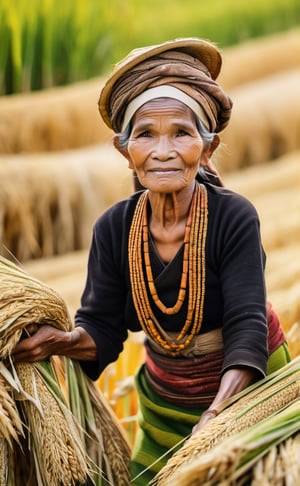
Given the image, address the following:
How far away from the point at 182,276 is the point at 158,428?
0.46m

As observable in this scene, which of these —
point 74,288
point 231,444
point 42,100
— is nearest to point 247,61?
point 42,100

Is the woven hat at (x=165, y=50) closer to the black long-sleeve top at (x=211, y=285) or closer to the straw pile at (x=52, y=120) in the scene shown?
the black long-sleeve top at (x=211, y=285)

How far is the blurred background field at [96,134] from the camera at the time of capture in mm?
5223

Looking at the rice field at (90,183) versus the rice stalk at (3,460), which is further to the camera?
the rice field at (90,183)

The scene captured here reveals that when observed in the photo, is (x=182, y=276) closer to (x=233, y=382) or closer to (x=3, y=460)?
(x=233, y=382)

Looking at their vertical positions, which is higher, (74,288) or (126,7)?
(126,7)

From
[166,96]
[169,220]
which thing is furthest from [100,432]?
[166,96]

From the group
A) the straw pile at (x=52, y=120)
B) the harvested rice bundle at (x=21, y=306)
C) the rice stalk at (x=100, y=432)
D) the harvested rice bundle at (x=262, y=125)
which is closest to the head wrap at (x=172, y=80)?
Answer: the harvested rice bundle at (x=21, y=306)

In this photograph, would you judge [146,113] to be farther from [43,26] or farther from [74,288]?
[43,26]

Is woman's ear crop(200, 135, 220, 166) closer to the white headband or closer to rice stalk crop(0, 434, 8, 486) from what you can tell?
the white headband

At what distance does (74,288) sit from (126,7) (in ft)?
11.6

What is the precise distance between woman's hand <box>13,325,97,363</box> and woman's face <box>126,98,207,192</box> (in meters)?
0.43

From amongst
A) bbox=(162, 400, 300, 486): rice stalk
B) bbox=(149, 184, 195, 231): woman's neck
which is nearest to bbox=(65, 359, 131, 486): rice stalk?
bbox=(149, 184, 195, 231): woman's neck

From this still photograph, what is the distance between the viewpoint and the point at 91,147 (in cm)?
670
